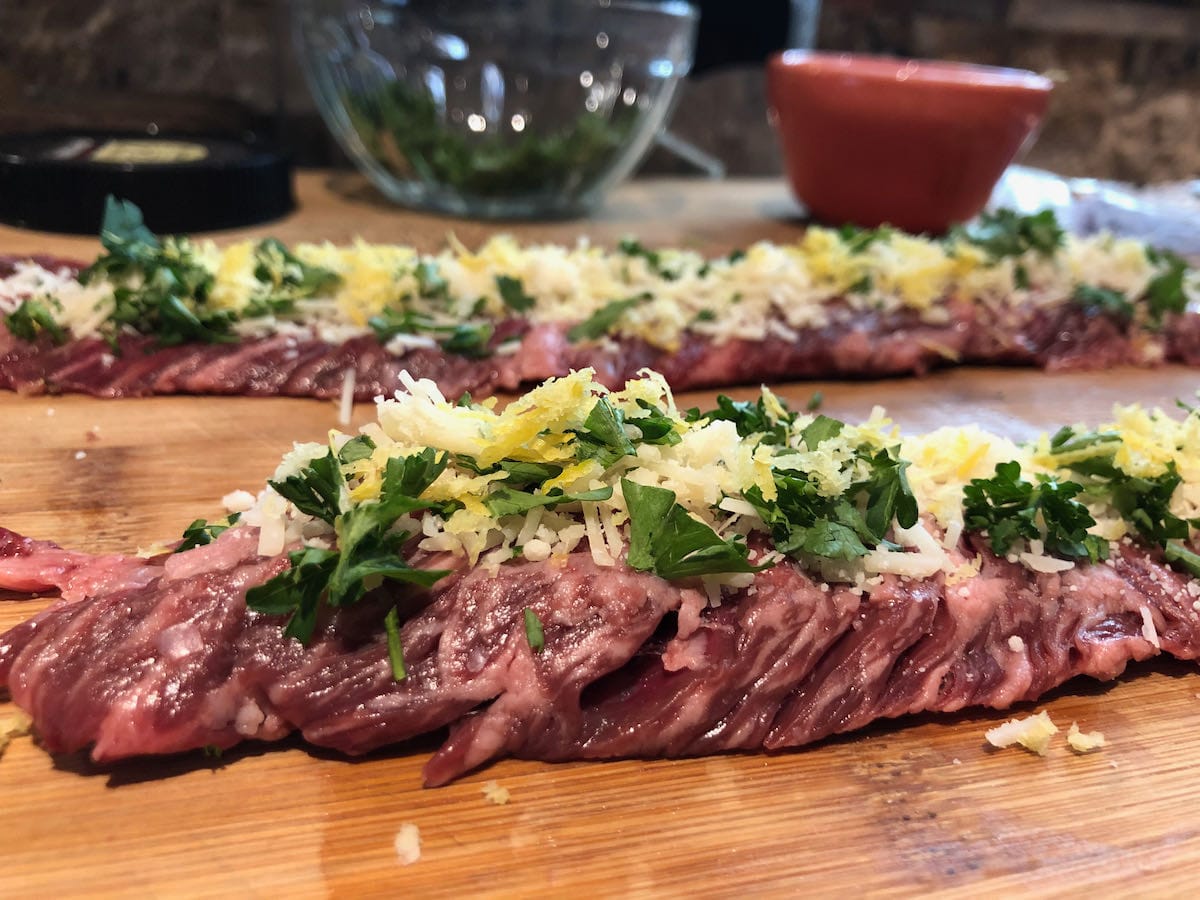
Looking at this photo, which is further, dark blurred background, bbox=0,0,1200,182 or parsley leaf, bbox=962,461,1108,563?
dark blurred background, bbox=0,0,1200,182

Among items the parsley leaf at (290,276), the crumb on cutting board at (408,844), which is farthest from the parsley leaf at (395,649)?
the parsley leaf at (290,276)

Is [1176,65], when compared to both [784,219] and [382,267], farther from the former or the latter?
[382,267]

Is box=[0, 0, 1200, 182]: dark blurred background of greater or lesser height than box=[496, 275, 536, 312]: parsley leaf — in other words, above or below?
above

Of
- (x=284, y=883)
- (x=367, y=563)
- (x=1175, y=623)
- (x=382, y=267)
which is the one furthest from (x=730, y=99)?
A: (x=284, y=883)

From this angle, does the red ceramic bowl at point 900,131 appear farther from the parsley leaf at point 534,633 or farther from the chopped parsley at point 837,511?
the parsley leaf at point 534,633

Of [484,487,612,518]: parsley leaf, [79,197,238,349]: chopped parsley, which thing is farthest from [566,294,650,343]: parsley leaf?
[484,487,612,518]: parsley leaf

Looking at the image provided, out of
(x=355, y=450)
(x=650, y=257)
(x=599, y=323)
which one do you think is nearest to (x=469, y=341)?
(x=599, y=323)

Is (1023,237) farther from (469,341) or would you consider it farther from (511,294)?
(469,341)

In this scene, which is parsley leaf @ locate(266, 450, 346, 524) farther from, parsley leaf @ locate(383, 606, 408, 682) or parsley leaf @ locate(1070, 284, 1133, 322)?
parsley leaf @ locate(1070, 284, 1133, 322)
